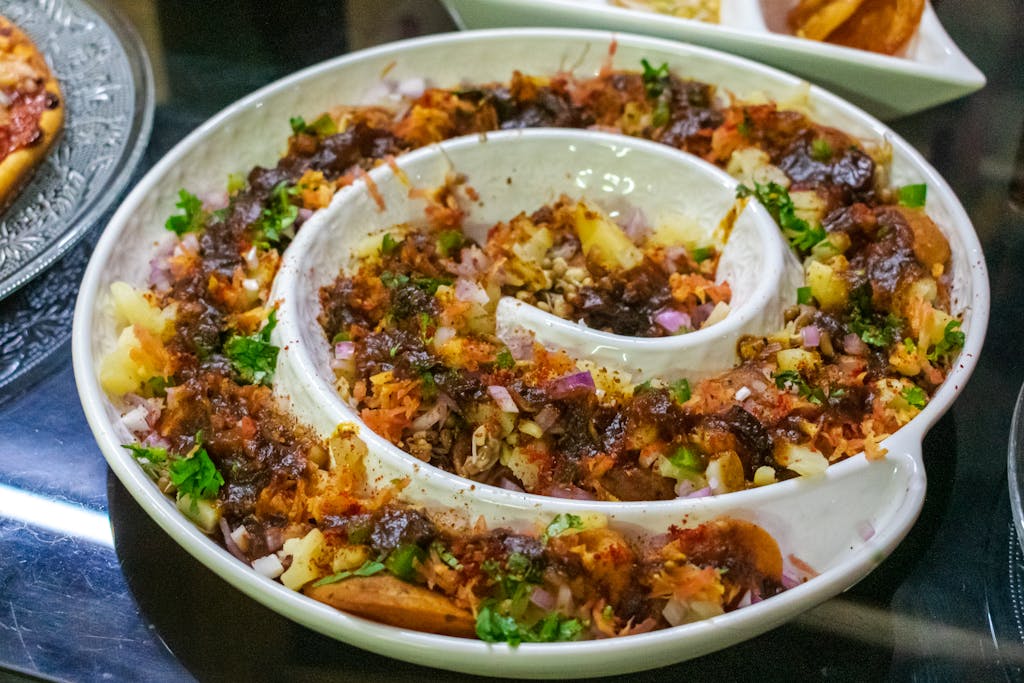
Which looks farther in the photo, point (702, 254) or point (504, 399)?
point (702, 254)

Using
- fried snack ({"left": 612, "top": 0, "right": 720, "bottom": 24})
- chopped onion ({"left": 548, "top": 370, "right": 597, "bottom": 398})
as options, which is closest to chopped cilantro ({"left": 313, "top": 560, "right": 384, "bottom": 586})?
chopped onion ({"left": 548, "top": 370, "right": 597, "bottom": 398})

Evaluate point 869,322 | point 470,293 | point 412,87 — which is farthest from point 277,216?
point 869,322

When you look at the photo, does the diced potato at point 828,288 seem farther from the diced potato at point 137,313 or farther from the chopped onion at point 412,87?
A: the diced potato at point 137,313

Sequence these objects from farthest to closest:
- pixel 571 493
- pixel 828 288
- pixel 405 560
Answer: pixel 828 288, pixel 571 493, pixel 405 560

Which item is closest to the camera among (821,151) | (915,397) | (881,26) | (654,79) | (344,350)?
(915,397)

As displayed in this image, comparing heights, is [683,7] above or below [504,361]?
above

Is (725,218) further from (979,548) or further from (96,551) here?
(96,551)

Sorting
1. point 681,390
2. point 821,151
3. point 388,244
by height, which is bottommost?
point 681,390

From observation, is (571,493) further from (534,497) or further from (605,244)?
(605,244)
